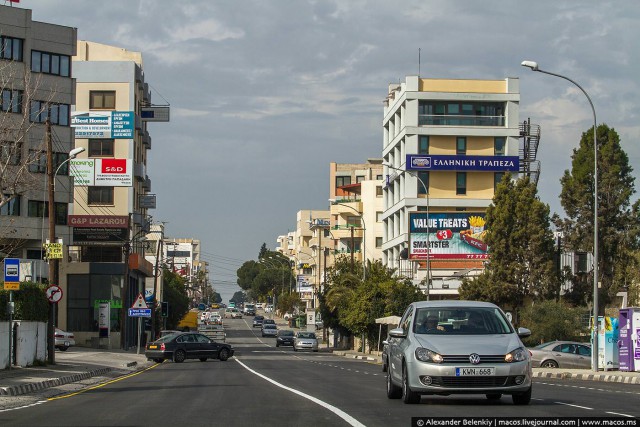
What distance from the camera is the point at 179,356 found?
2056 inches

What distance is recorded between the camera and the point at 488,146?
8725 cm

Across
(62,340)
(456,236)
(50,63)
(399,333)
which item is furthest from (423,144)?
(399,333)

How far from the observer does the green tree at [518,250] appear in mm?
64438

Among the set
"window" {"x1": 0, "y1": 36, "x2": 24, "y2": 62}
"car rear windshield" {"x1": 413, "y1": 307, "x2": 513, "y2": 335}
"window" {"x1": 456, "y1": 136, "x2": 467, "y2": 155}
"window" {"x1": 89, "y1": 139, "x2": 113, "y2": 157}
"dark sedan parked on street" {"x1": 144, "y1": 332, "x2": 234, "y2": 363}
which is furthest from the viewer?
"window" {"x1": 456, "y1": 136, "x2": 467, "y2": 155}

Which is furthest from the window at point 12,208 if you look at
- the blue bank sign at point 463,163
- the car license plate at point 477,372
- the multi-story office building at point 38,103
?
the car license plate at point 477,372

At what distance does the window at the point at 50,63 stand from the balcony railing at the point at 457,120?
31359 millimetres

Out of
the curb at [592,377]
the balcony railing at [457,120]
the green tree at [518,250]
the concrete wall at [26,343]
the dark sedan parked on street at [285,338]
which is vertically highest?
the balcony railing at [457,120]

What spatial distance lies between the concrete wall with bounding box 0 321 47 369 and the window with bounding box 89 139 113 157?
43.9 meters

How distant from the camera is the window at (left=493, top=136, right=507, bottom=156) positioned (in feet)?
285

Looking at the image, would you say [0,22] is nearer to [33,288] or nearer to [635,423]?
[33,288]

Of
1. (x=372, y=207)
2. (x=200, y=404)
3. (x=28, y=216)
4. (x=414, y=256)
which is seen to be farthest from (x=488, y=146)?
(x=200, y=404)

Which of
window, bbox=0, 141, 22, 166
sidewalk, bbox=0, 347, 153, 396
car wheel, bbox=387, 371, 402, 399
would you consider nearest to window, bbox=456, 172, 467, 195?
window, bbox=0, 141, 22, 166

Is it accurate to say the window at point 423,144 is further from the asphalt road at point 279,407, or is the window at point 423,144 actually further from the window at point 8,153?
the asphalt road at point 279,407

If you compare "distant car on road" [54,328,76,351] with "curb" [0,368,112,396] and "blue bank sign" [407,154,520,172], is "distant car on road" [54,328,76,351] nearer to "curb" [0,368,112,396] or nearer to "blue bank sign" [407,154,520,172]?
"curb" [0,368,112,396]
